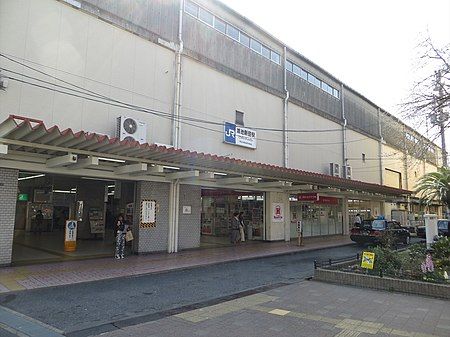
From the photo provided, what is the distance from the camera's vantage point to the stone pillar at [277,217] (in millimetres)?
20562

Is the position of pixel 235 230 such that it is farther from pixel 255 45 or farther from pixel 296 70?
pixel 296 70

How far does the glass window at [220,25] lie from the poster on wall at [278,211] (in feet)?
30.6

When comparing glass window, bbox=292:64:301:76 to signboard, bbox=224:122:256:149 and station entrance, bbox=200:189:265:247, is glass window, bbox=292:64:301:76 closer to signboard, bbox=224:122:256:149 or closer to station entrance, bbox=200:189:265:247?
signboard, bbox=224:122:256:149

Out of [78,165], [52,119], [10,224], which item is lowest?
[10,224]

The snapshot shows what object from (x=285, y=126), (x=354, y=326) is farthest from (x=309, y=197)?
(x=354, y=326)

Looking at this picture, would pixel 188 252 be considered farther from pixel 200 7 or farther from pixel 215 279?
pixel 200 7

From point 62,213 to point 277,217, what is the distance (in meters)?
14.2

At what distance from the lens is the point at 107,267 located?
11.4 metres

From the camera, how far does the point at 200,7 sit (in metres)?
17.2

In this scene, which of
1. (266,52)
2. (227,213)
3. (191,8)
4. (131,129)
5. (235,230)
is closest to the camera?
(131,129)

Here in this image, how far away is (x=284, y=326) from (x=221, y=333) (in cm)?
103

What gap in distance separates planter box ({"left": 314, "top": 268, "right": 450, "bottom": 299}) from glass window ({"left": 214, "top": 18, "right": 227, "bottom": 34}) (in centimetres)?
1277

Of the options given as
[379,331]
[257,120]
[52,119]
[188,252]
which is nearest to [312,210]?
[257,120]

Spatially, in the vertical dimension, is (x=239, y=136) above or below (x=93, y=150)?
above
